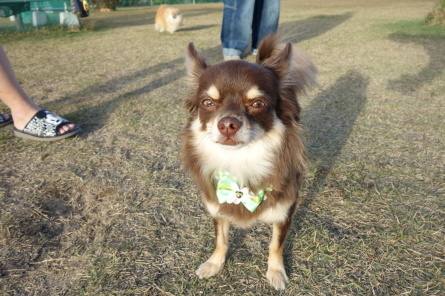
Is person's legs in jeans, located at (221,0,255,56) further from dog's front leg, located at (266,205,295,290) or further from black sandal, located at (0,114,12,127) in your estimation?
dog's front leg, located at (266,205,295,290)

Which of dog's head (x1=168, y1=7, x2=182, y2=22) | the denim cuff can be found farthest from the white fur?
dog's head (x1=168, y1=7, x2=182, y2=22)

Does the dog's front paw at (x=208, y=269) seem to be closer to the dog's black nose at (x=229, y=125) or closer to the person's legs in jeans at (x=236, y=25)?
the dog's black nose at (x=229, y=125)

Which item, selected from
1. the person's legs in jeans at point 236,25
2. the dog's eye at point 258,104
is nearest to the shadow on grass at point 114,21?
the person's legs in jeans at point 236,25

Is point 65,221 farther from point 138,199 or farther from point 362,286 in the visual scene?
point 362,286

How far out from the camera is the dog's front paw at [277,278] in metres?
1.73

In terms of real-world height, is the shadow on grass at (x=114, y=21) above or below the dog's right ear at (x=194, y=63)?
below

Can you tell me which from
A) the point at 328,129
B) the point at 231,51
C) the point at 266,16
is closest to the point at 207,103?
the point at 328,129

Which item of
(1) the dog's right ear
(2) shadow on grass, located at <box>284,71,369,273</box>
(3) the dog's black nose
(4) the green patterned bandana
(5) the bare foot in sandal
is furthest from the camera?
(5) the bare foot in sandal

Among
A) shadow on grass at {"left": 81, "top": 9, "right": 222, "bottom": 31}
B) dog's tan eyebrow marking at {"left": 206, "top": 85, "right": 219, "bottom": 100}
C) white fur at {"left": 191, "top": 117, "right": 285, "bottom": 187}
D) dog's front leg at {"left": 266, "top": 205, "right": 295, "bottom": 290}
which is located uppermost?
dog's tan eyebrow marking at {"left": 206, "top": 85, "right": 219, "bottom": 100}

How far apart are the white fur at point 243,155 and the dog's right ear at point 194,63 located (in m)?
0.40

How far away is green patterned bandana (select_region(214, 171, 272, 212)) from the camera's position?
1.72 m

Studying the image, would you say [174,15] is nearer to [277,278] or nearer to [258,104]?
[258,104]

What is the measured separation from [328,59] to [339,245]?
502 cm

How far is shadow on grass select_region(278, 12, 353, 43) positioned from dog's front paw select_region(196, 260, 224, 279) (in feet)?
24.1
